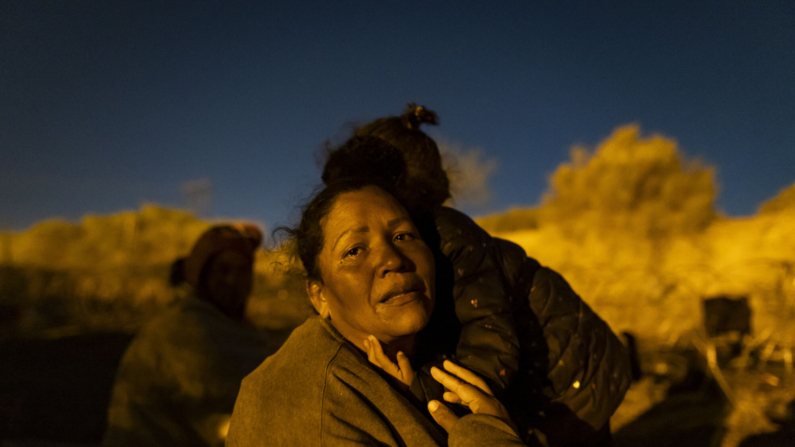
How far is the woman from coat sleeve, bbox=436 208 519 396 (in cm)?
15

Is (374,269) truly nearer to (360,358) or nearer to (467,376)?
(360,358)

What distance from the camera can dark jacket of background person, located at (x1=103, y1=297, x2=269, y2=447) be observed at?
13.3 feet

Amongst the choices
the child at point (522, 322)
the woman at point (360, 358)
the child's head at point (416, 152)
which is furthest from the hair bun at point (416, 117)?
the woman at point (360, 358)

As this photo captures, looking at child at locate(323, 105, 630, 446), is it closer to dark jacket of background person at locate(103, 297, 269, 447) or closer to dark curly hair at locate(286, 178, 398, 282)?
dark curly hair at locate(286, 178, 398, 282)

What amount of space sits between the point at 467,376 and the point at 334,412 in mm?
512

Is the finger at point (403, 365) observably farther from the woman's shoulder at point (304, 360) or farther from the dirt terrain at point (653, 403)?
the dirt terrain at point (653, 403)

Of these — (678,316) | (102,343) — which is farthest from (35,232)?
(678,316)

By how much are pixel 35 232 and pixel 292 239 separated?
3398 cm

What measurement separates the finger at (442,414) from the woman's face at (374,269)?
262 millimetres

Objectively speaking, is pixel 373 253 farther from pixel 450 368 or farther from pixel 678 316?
pixel 678 316

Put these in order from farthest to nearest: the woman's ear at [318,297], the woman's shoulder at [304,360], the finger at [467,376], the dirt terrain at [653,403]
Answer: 1. the dirt terrain at [653,403]
2. the woman's ear at [318,297]
3. the finger at [467,376]
4. the woman's shoulder at [304,360]

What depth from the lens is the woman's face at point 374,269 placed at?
1.70 m

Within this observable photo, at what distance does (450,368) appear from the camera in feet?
5.74

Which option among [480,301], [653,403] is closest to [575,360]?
[480,301]
